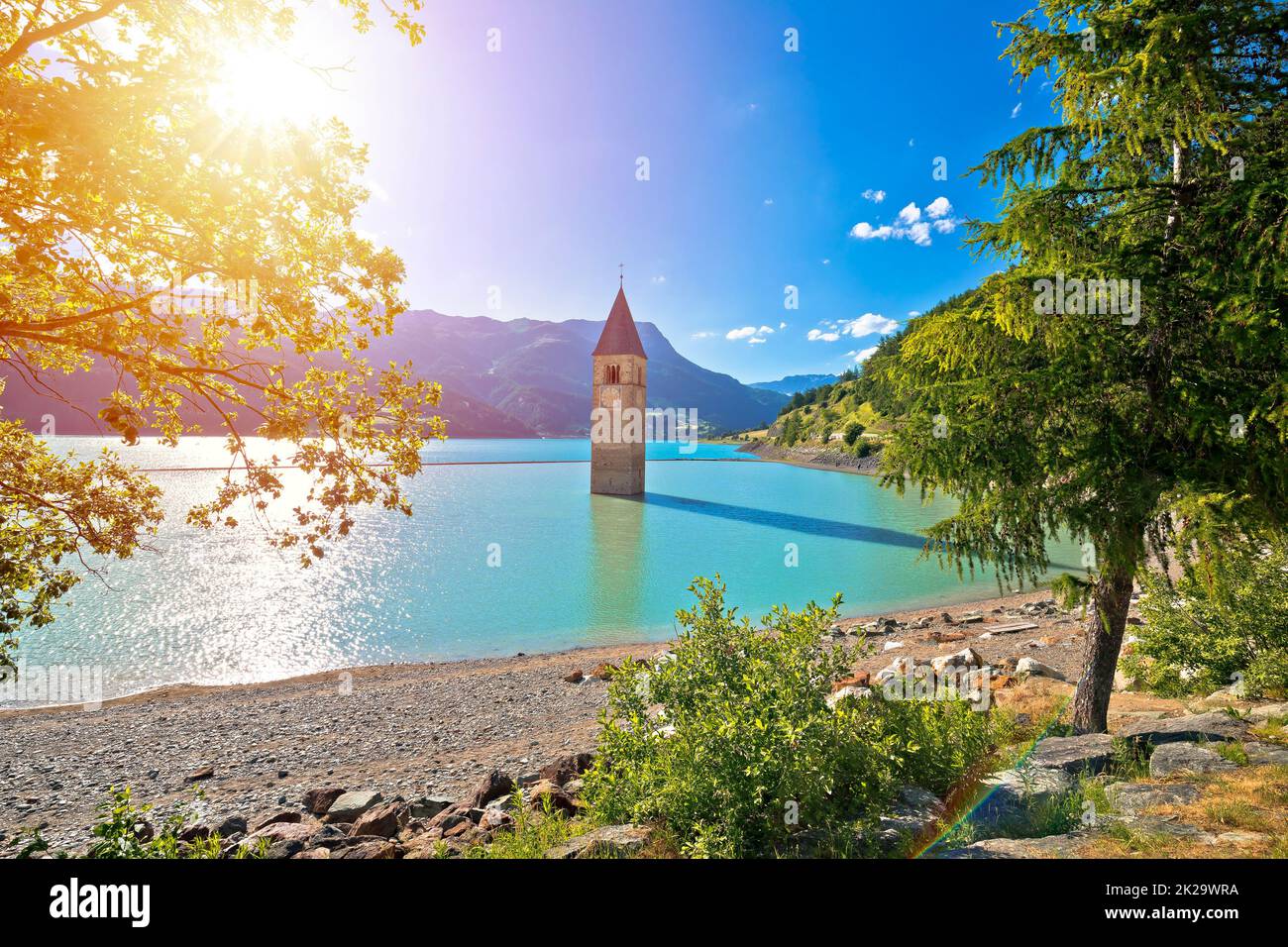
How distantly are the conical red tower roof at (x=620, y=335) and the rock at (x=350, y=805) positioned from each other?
59.9 meters

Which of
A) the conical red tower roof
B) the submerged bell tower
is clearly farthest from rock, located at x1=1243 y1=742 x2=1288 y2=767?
the conical red tower roof

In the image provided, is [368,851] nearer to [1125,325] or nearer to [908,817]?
[908,817]

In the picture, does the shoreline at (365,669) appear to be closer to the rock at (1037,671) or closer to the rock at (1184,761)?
the rock at (1037,671)

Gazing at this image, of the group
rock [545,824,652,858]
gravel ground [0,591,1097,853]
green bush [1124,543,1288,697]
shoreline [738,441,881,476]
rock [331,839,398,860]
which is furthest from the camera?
shoreline [738,441,881,476]

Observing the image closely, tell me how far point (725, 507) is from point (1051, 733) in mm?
50080

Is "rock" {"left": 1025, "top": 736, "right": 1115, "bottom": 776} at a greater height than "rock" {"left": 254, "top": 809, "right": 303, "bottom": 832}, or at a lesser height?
greater

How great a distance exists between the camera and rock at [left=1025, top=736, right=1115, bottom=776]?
6.64 m

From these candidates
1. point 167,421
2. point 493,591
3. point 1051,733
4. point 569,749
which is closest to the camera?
point 167,421

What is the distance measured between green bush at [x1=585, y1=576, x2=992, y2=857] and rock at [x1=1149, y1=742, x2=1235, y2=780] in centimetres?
192

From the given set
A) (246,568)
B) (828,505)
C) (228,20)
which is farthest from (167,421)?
(828,505)

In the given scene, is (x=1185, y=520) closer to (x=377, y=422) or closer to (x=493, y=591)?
(x=377, y=422)

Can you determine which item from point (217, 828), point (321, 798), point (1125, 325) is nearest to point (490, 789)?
point (321, 798)

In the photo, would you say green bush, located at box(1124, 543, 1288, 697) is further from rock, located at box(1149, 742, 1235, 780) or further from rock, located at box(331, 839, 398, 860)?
rock, located at box(331, 839, 398, 860)

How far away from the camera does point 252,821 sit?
8906 millimetres
